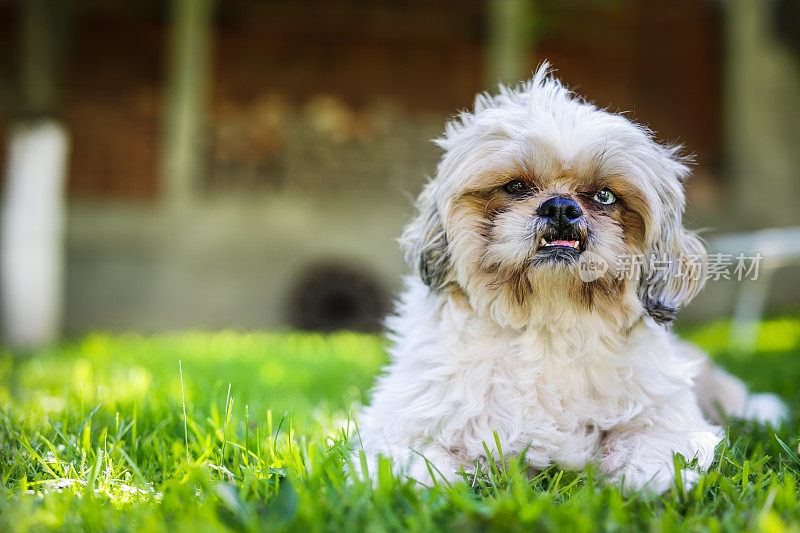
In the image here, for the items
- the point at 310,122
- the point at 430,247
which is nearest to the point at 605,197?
the point at 430,247

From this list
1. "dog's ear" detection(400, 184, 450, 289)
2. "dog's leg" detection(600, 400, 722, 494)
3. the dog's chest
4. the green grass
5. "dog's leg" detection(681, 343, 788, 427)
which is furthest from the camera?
"dog's leg" detection(681, 343, 788, 427)

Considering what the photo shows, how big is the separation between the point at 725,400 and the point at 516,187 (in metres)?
1.61

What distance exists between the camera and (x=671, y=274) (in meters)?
2.28

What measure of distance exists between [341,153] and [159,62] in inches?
99.8

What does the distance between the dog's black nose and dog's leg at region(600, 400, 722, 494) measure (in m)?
0.63

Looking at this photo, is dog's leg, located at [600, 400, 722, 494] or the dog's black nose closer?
dog's leg, located at [600, 400, 722, 494]

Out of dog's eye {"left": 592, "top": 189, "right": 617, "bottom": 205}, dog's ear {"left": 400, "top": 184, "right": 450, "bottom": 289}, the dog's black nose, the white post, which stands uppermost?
dog's eye {"left": 592, "top": 189, "right": 617, "bottom": 205}

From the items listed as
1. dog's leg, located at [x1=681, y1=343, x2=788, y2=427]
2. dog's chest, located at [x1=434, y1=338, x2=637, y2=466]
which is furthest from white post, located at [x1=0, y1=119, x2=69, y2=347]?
dog's leg, located at [x1=681, y1=343, x2=788, y2=427]

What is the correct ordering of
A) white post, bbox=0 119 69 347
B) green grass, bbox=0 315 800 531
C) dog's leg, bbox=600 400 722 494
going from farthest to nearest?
1. white post, bbox=0 119 69 347
2. dog's leg, bbox=600 400 722 494
3. green grass, bbox=0 315 800 531

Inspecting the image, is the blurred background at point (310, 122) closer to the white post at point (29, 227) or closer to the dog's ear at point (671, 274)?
the white post at point (29, 227)

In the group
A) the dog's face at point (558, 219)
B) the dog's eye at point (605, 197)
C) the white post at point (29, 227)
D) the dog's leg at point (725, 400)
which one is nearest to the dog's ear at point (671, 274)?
the dog's face at point (558, 219)

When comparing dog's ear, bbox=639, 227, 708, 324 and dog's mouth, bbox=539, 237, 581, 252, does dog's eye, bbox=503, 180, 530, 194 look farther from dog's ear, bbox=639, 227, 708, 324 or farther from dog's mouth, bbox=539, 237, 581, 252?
dog's ear, bbox=639, 227, 708, 324

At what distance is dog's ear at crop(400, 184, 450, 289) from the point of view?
2.32 m

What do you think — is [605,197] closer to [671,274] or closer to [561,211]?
[561,211]
